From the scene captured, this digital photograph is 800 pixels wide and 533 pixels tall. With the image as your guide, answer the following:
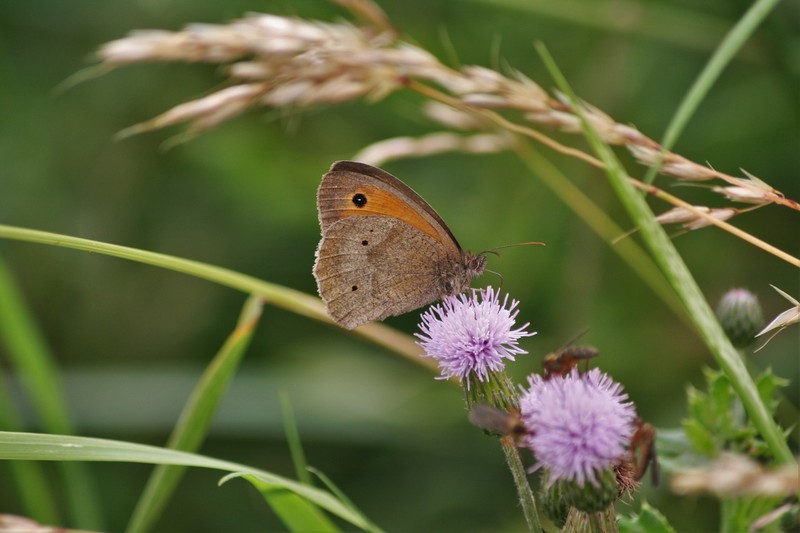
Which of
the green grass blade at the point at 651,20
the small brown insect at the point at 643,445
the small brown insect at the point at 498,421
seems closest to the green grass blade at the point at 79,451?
the small brown insect at the point at 498,421

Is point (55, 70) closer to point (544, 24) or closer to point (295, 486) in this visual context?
point (544, 24)

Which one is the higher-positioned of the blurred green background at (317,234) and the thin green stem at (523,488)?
the blurred green background at (317,234)

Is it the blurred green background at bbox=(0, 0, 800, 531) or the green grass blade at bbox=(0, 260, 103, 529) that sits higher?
the blurred green background at bbox=(0, 0, 800, 531)

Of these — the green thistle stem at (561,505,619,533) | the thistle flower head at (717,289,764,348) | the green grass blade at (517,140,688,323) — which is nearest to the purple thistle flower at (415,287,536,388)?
the green thistle stem at (561,505,619,533)

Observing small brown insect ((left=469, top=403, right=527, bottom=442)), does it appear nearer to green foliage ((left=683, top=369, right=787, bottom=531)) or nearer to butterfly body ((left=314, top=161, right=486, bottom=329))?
green foliage ((left=683, top=369, right=787, bottom=531))

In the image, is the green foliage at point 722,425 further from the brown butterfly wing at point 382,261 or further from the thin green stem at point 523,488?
the brown butterfly wing at point 382,261

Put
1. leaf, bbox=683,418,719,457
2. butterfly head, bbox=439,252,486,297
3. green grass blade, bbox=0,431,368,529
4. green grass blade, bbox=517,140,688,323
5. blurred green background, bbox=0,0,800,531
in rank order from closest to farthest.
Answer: green grass blade, bbox=0,431,368,529 < leaf, bbox=683,418,719,457 < butterfly head, bbox=439,252,486,297 < green grass blade, bbox=517,140,688,323 < blurred green background, bbox=0,0,800,531
